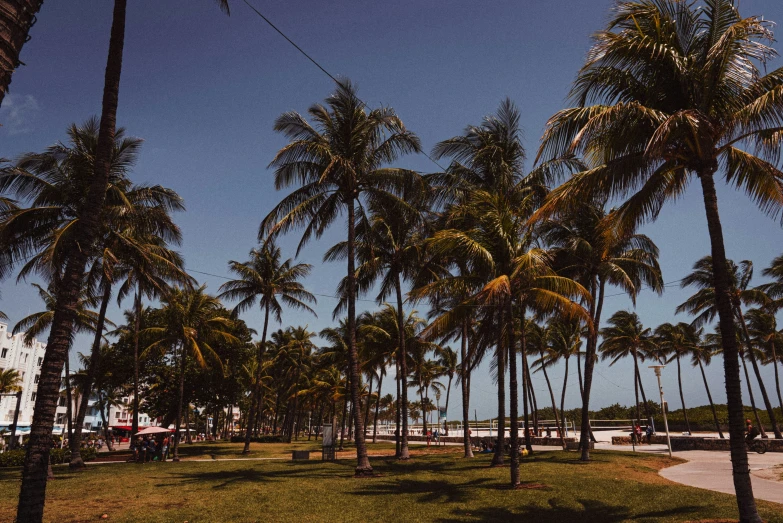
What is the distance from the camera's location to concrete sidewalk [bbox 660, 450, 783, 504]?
1277cm

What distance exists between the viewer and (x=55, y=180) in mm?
18953

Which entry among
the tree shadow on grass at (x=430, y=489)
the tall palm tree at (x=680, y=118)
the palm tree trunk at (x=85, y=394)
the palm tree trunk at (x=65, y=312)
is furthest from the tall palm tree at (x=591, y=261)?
the palm tree trunk at (x=85, y=394)

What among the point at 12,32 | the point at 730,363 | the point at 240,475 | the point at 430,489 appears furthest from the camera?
the point at 240,475

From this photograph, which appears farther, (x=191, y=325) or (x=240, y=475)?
(x=191, y=325)

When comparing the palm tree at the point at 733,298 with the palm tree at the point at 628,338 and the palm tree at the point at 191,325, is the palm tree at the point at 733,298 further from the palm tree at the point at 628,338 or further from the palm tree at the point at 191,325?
the palm tree at the point at 191,325

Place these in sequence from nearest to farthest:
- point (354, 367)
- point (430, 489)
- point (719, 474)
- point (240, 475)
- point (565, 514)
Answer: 1. point (565, 514)
2. point (430, 489)
3. point (719, 474)
4. point (354, 367)
5. point (240, 475)

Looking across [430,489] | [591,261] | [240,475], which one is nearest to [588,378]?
[591,261]

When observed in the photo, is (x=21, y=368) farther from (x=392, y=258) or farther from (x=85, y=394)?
(x=392, y=258)

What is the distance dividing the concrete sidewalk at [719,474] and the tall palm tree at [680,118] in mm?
6476

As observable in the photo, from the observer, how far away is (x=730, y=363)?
840 cm

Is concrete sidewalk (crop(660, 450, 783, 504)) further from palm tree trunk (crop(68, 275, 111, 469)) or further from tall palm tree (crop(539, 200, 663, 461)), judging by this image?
palm tree trunk (crop(68, 275, 111, 469))

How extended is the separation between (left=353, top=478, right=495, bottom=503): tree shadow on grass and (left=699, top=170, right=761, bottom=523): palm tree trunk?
638cm

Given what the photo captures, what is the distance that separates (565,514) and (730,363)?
4.74m

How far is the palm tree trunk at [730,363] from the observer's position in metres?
7.81
